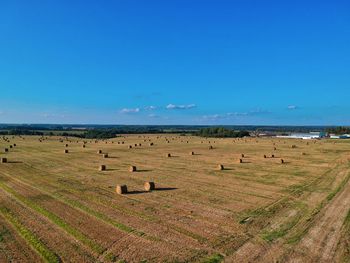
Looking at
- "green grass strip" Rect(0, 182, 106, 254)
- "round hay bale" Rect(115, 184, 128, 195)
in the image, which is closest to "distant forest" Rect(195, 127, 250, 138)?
"round hay bale" Rect(115, 184, 128, 195)

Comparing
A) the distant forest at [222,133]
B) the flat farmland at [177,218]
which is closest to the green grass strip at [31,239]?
the flat farmland at [177,218]

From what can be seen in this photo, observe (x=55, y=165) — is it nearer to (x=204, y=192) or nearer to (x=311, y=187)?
(x=204, y=192)

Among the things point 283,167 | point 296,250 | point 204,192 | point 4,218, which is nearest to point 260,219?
point 296,250

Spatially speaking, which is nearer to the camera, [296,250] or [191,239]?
[296,250]

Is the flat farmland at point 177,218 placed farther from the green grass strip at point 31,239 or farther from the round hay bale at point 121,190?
→ the round hay bale at point 121,190

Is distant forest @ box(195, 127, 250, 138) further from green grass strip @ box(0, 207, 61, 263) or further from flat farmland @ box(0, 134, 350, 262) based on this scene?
green grass strip @ box(0, 207, 61, 263)

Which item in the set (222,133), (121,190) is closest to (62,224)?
(121,190)

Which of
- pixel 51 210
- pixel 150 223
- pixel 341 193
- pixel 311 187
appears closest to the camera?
pixel 150 223
